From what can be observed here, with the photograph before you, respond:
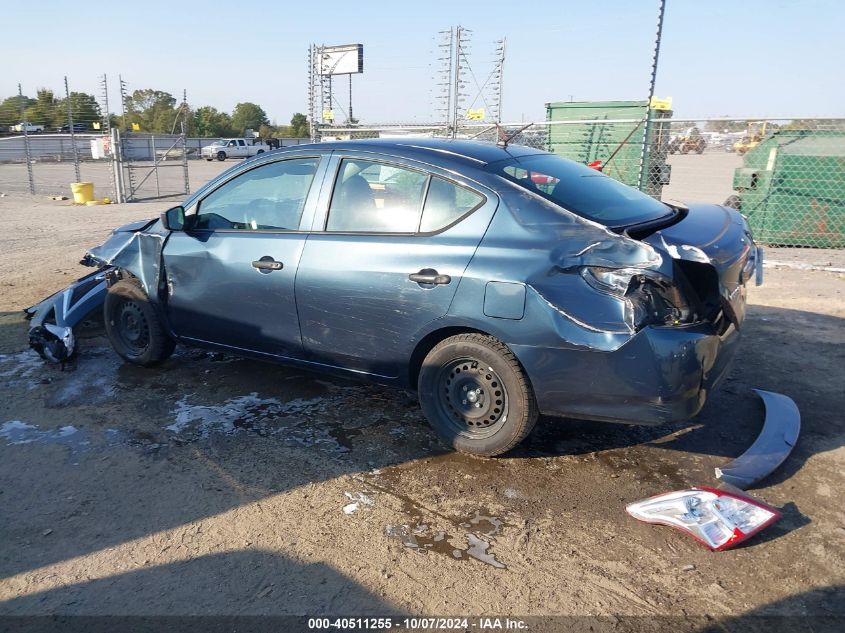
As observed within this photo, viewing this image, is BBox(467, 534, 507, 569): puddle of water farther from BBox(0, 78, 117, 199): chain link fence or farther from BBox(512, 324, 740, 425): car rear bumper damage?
BBox(0, 78, 117, 199): chain link fence

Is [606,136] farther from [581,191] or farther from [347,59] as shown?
[347,59]

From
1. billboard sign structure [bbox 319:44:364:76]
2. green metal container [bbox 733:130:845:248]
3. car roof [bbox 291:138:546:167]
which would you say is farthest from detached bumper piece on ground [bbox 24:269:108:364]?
billboard sign structure [bbox 319:44:364:76]

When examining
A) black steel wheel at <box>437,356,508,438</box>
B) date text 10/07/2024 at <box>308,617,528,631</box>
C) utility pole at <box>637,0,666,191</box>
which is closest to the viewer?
date text 10/07/2024 at <box>308,617,528,631</box>

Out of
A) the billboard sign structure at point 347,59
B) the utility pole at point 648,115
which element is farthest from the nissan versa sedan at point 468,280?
the billboard sign structure at point 347,59

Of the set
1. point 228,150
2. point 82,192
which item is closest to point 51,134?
point 82,192

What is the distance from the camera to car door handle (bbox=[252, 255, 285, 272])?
4016 millimetres

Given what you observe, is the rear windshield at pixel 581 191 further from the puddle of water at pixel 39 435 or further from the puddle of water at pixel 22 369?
the puddle of water at pixel 22 369

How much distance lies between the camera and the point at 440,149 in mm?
3844

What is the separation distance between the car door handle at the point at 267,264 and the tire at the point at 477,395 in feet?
3.77

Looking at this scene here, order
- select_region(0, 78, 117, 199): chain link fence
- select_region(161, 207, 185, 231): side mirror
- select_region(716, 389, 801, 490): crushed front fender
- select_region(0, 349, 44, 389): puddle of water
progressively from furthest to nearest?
1. select_region(0, 78, 117, 199): chain link fence
2. select_region(0, 349, 44, 389): puddle of water
3. select_region(161, 207, 185, 231): side mirror
4. select_region(716, 389, 801, 490): crushed front fender

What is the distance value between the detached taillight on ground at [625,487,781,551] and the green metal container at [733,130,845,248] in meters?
8.49

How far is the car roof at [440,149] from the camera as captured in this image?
3727 millimetres

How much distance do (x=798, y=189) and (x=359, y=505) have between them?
376 inches

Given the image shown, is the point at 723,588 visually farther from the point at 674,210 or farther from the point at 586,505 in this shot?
the point at 674,210
